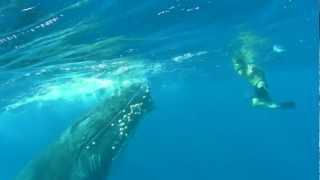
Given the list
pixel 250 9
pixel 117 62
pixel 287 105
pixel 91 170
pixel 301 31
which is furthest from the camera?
pixel 117 62

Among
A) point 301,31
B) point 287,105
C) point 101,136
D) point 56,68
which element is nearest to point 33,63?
point 56,68

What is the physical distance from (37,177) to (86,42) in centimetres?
807

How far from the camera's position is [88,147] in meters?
13.9

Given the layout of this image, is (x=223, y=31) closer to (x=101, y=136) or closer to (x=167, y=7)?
(x=167, y=7)

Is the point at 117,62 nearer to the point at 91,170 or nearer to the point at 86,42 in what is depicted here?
the point at 86,42

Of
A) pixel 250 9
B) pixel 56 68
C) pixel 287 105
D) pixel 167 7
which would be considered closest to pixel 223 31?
pixel 250 9

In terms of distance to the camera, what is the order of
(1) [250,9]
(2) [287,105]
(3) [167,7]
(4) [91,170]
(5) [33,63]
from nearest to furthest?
(2) [287,105] < (4) [91,170] < (3) [167,7] < (1) [250,9] < (5) [33,63]

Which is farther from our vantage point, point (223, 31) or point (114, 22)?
point (223, 31)

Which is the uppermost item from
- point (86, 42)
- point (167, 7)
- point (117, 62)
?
point (167, 7)

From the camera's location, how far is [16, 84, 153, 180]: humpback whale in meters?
13.4

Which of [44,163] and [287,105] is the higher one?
[287,105]

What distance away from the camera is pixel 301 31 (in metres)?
24.8

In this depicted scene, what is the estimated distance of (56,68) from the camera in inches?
1013

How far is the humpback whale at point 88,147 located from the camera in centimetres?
1336
